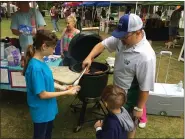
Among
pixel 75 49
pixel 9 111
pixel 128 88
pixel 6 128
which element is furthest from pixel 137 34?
pixel 9 111

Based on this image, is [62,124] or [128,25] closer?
[128,25]

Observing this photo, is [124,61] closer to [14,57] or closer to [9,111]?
[14,57]

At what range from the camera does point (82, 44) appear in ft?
10.2

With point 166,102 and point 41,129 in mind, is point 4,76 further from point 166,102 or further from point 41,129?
point 166,102

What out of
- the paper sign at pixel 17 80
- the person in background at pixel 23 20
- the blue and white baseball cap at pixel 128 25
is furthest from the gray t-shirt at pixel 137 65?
the person in background at pixel 23 20

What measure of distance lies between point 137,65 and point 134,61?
1.7 inches

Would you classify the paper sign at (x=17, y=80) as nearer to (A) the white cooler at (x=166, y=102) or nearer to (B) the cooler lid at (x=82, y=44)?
(B) the cooler lid at (x=82, y=44)

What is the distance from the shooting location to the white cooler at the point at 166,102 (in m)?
3.61

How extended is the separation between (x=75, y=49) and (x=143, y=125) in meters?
1.53

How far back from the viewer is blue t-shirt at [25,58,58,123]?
6.18 ft

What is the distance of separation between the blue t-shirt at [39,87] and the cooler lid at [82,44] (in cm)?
100

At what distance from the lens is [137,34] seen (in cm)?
189

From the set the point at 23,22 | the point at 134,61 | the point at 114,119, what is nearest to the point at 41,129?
the point at 114,119

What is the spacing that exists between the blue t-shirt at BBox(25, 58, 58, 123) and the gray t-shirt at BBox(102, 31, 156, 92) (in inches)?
25.4
